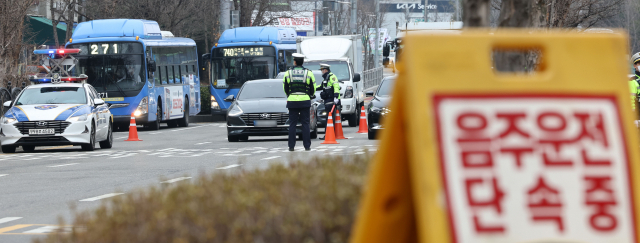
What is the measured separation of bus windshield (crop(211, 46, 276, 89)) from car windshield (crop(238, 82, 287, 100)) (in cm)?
1145

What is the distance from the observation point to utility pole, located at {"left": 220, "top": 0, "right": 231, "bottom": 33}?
36906 millimetres

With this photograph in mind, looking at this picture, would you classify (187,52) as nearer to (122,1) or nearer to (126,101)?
(126,101)

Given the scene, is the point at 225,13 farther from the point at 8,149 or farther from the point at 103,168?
the point at 103,168

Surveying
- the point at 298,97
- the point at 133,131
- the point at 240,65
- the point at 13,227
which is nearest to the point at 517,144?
the point at 13,227

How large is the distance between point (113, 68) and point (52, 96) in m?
9.39

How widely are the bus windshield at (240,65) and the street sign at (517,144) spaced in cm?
3046

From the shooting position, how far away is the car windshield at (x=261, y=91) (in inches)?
847

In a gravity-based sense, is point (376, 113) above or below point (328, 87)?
below

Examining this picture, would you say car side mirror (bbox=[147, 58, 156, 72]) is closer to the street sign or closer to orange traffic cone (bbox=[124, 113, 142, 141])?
orange traffic cone (bbox=[124, 113, 142, 141])

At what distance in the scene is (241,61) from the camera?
33.8 m

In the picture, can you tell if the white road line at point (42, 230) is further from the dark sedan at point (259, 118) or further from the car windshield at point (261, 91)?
the car windshield at point (261, 91)

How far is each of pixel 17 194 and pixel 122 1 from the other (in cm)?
3099

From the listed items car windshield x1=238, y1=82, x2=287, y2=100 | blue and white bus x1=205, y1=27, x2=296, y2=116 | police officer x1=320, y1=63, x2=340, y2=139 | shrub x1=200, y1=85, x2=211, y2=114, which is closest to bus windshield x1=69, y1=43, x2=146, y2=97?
blue and white bus x1=205, y1=27, x2=296, y2=116

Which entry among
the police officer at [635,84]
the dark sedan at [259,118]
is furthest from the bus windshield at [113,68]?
the police officer at [635,84]
